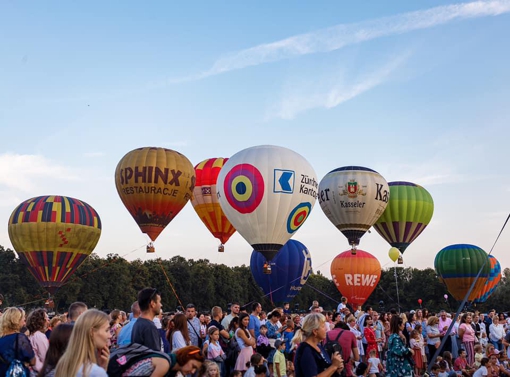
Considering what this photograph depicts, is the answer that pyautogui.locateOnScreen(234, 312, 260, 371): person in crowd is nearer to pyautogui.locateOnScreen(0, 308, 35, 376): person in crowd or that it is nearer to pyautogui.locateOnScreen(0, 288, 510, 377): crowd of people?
pyautogui.locateOnScreen(0, 288, 510, 377): crowd of people

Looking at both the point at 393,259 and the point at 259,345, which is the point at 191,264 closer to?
the point at 393,259

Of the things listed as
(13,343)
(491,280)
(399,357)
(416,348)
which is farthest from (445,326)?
(491,280)

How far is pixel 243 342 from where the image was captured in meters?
10.6

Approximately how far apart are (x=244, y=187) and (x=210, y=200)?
904cm

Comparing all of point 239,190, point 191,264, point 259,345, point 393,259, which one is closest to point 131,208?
point 239,190

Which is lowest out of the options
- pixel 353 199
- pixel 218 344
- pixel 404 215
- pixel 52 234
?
pixel 218 344

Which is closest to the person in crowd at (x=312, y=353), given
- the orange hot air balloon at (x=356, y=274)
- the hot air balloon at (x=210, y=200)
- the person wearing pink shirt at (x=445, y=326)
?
the person wearing pink shirt at (x=445, y=326)

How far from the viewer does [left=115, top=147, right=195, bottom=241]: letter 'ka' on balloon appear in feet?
92.1

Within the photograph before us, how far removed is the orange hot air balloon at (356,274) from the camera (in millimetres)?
34969

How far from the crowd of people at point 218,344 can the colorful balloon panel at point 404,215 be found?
13801 mm

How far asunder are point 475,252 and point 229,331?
30256mm

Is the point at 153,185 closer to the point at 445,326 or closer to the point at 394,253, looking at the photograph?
the point at 394,253

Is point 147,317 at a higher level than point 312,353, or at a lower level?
higher

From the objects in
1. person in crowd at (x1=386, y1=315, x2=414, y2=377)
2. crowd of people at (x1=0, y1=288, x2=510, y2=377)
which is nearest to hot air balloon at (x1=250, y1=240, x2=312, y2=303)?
crowd of people at (x1=0, y1=288, x2=510, y2=377)
